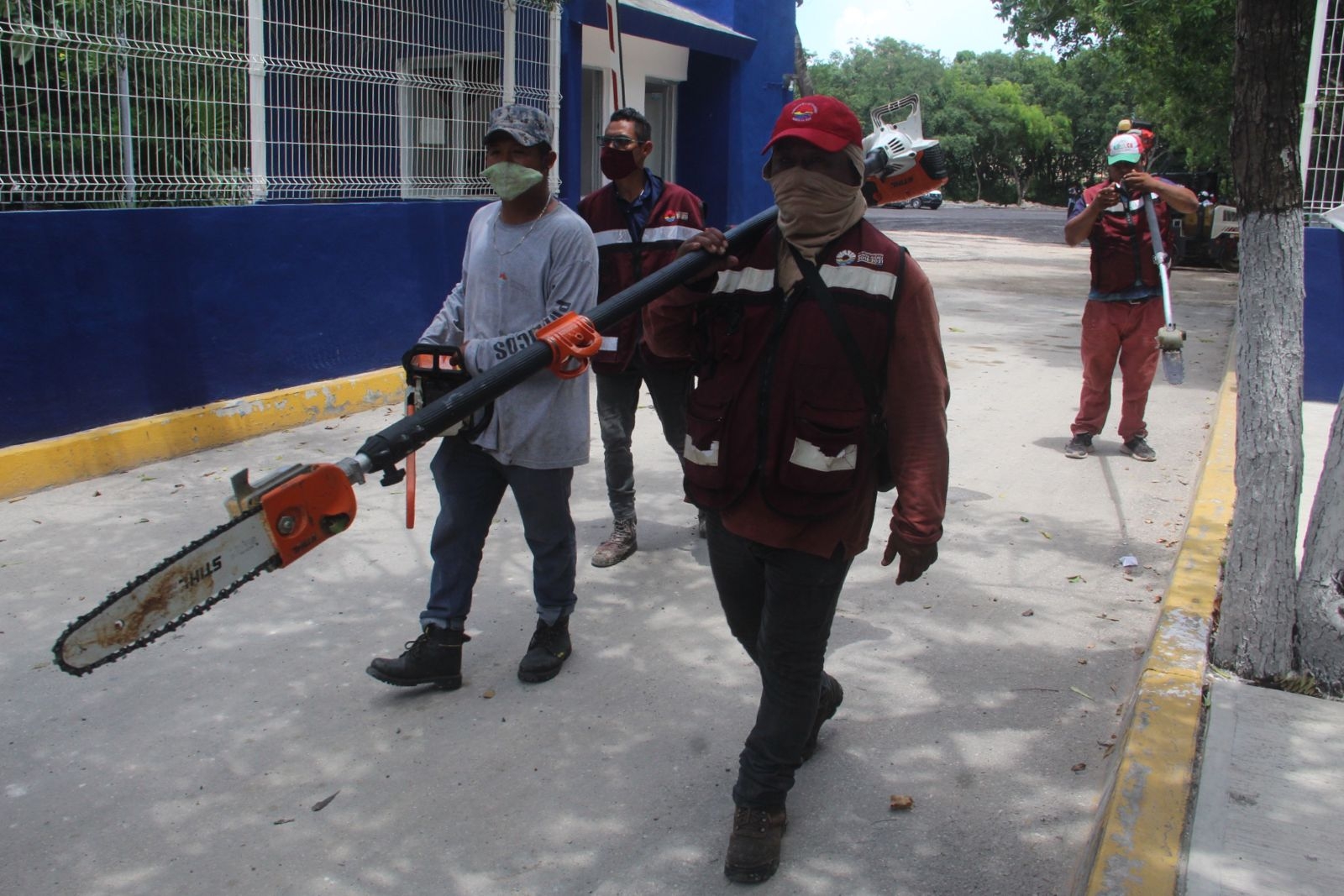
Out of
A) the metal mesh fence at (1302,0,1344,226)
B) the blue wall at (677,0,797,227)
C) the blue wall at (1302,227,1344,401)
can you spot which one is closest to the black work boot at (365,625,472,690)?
the blue wall at (1302,227,1344,401)

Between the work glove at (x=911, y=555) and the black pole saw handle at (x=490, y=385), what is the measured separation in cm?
84

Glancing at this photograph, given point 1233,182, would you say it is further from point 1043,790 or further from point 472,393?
point 472,393

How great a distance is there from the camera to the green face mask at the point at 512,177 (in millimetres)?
3861

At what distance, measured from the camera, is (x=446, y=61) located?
9.26 metres

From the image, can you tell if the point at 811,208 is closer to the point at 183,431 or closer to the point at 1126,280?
the point at 1126,280

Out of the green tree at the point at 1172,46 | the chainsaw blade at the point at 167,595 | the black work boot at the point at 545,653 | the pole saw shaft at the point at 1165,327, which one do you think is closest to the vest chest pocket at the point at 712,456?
the chainsaw blade at the point at 167,595

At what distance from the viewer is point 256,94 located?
784 cm

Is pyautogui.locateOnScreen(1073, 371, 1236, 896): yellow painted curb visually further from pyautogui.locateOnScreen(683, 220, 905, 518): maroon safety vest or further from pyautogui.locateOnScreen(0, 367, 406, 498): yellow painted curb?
pyautogui.locateOnScreen(0, 367, 406, 498): yellow painted curb

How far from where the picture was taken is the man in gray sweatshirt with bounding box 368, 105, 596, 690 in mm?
3902

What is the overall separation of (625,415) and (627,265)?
0.69 meters

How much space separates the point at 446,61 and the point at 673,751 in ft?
22.9

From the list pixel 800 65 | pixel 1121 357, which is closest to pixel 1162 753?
pixel 1121 357

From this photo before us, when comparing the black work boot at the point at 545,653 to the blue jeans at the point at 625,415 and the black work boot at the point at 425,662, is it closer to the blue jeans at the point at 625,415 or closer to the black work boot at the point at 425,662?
the black work boot at the point at 425,662

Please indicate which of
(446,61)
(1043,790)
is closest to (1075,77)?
(446,61)
